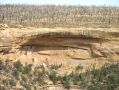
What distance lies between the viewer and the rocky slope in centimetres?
2864

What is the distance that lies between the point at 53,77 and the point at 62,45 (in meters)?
2.18

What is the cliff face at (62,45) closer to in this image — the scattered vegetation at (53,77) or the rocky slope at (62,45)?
the rocky slope at (62,45)

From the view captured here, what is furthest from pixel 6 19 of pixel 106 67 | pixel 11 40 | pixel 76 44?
pixel 106 67

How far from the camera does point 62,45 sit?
95.3 feet

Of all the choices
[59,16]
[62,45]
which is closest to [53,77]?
[62,45]

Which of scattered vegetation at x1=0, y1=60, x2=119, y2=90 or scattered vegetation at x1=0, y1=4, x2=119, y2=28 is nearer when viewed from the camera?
scattered vegetation at x1=0, y1=60, x2=119, y2=90

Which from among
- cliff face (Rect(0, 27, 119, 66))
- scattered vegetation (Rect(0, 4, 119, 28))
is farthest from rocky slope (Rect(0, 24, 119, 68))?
scattered vegetation (Rect(0, 4, 119, 28))

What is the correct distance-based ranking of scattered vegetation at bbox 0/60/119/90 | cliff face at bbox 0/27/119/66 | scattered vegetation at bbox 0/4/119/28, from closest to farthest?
scattered vegetation at bbox 0/60/119/90 < cliff face at bbox 0/27/119/66 < scattered vegetation at bbox 0/4/119/28

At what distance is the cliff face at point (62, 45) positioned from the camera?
94.0 feet

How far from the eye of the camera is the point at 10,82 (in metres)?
26.9

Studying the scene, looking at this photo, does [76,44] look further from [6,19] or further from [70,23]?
[6,19]

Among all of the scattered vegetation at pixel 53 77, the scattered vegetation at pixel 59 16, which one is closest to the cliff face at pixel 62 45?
the scattered vegetation at pixel 53 77

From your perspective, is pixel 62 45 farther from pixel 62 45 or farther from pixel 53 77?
pixel 53 77

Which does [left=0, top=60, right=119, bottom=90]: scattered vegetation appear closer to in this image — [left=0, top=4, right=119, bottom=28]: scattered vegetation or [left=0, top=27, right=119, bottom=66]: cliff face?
[left=0, top=27, right=119, bottom=66]: cliff face
